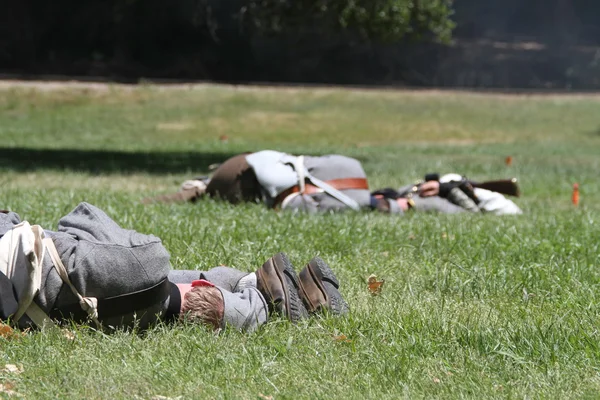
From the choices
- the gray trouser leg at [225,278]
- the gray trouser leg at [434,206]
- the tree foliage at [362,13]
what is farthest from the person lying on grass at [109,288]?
the tree foliage at [362,13]

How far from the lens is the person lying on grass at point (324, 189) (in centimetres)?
771

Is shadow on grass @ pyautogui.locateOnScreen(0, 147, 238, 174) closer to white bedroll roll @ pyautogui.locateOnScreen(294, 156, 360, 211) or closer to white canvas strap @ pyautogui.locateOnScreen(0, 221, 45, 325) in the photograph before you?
white bedroll roll @ pyautogui.locateOnScreen(294, 156, 360, 211)

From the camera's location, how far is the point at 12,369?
3578 mm

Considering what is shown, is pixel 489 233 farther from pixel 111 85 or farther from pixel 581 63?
pixel 581 63

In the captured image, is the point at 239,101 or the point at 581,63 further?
the point at 581,63

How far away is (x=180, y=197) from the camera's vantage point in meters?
8.43

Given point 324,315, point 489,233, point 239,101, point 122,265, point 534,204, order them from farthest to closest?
point 239,101 < point 534,204 < point 489,233 < point 324,315 < point 122,265

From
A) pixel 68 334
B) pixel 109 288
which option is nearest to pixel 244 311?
pixel 109 288

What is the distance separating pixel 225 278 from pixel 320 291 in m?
0.47

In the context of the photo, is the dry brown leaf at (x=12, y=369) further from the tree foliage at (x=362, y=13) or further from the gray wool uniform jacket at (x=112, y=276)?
the tree foliage at (x=362, y=13)

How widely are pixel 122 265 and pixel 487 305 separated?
1834 millimetres

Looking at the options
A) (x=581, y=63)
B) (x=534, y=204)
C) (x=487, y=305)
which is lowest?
(x=581, y=63)

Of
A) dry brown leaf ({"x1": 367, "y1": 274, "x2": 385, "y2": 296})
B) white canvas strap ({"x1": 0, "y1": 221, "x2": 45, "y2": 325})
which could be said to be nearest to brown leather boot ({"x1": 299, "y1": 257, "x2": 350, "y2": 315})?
dry brown leaf ({"x1": 367, "y1": 274, "x2": 385, "y2": 296})

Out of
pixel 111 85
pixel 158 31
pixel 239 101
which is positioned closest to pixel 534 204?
pixel 239 101
